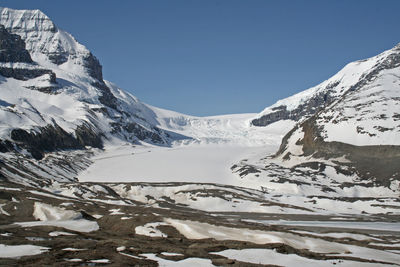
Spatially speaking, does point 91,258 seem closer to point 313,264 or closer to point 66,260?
point 66,260

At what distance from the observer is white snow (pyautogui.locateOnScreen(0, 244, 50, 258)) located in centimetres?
4356

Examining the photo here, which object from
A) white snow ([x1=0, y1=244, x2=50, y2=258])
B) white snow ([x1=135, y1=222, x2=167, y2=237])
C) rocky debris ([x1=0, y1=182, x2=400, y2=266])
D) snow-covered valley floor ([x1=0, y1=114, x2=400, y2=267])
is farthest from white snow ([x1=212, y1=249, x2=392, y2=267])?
white snow ([x1=135, y1=222, x2=167, y2=237])

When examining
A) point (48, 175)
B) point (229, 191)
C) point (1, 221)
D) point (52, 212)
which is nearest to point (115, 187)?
point (48, 175)

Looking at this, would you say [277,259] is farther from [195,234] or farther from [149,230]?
[149,230]

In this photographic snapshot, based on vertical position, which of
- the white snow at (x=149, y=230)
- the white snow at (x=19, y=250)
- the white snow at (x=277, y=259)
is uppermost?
the white snow at (x=19, y=250)

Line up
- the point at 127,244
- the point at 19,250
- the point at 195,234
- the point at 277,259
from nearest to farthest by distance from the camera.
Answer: the point at 19,250
the point at 277,259
the point at 127,244
the point at 195,234

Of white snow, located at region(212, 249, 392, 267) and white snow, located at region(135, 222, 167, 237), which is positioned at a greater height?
white snow, located at region(212, 249, 392, 267)

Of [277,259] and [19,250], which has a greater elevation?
[19,250]

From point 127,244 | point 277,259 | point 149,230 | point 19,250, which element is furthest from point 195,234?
point 19,250

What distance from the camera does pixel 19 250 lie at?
45.8 meters

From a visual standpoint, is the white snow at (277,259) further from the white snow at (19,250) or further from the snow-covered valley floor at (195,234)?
the white snow at (19,250)

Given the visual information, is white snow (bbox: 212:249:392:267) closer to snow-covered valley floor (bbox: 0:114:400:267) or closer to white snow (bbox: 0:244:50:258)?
snow-covered valley floor (bbox: 0:114:400:267)

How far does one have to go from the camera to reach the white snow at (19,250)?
143 ft

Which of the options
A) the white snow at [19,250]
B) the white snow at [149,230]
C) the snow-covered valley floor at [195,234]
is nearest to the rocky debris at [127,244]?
the snow-covered valley floor at [195,234]
